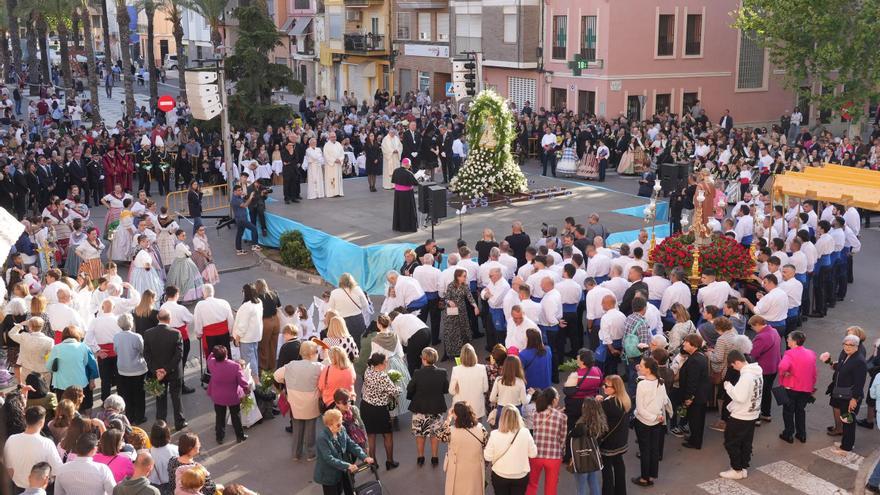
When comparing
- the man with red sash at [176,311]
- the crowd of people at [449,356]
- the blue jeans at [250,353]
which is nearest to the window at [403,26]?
the crowd of people at [449,356]

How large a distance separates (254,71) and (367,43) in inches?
A: 777

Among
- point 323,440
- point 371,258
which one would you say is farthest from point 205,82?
point 323,440

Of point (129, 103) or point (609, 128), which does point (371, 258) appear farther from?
point (129, 103)

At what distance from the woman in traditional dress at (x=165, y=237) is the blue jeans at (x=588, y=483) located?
10.6 metres

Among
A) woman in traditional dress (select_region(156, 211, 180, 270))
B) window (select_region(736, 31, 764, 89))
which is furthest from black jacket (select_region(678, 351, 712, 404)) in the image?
window (select_region(736, 31, 764, 89))

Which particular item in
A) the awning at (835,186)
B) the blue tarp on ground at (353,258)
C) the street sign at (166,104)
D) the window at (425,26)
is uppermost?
the window at (425,26)

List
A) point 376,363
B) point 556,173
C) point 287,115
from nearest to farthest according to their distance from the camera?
point 376,363 < point 556,173 < point 287,115

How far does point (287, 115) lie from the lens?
2988 centimetres

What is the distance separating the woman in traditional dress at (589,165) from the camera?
2559cm

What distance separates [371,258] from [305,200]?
5.91 metres

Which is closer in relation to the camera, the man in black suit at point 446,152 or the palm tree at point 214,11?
the man in black suit at point 446,152

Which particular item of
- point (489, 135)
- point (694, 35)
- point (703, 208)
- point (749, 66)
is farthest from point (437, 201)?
point (749, 66)

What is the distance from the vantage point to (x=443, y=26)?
4425cm

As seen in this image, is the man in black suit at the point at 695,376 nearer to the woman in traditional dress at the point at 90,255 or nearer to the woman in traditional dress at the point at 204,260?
the woman in traditional dress at the point at 204,260
